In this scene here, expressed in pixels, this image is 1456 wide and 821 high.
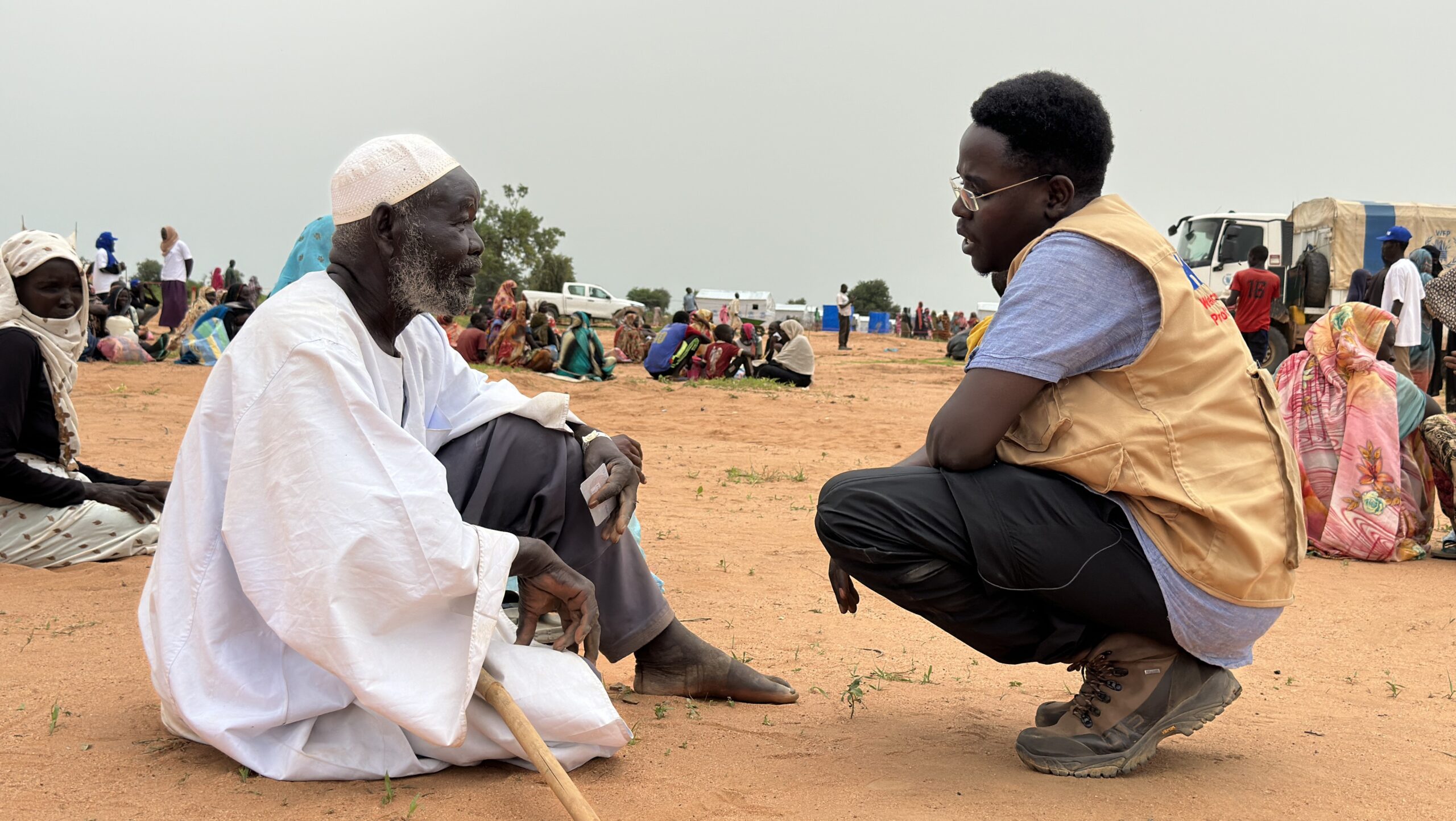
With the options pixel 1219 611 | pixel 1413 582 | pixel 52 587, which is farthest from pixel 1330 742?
pixel 52 587

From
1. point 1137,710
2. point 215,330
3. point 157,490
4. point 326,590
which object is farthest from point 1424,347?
point 215,330

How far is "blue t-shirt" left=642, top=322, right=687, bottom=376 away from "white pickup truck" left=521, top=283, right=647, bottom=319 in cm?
2168

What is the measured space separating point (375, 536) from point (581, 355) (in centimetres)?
1428

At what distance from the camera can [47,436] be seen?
4414mm

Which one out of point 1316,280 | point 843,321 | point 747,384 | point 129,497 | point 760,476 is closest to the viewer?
point 129,497

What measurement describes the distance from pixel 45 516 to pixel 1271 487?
437cm

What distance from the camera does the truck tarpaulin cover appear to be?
728 inches

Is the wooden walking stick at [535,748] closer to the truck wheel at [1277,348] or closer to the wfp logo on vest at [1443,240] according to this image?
the truck wheel at [1277,348]

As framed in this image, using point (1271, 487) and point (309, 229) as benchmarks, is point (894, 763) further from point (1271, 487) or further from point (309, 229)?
point (309, 229)

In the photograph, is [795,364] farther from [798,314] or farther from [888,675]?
[798,314]

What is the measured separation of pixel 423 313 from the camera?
286 centimetres

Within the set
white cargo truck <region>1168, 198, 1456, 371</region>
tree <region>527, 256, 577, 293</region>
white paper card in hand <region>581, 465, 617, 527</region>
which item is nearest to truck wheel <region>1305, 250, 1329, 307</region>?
white cargo truck <region>1168, 198, 1456, 371</region>

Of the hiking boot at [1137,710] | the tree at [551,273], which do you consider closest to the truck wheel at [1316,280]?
the hiking boot at [1137,710]

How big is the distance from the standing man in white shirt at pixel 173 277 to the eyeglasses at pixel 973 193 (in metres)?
16.5
